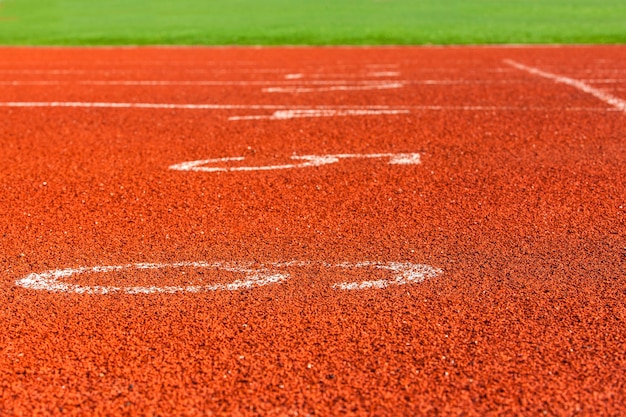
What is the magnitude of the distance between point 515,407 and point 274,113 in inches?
285

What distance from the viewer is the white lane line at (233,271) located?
4980mm

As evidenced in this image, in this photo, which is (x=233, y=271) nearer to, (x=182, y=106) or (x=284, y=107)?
(x=284, y=107)

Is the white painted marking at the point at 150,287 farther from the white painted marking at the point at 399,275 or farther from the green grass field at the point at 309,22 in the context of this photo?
the green grass field at the point at 309,22

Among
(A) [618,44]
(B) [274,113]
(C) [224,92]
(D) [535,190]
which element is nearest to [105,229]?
(D) [535,190]

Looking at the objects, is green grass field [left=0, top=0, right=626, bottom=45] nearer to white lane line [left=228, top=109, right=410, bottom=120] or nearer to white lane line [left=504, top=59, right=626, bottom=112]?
white lane line [left=504, top=59, right=626, bottom=112]

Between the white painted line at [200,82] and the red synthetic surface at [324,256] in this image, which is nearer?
the red synthetic surface at [324,256]

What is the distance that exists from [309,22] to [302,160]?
19979mm

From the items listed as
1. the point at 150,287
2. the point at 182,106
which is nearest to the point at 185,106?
the point at 182,106

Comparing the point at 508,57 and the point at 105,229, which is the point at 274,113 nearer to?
the point at 105,229

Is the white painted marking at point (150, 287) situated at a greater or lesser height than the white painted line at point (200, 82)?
lesser

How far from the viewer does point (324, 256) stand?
5.52 metres

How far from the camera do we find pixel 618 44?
20453 mm

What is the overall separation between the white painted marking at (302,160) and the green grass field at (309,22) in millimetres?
13788

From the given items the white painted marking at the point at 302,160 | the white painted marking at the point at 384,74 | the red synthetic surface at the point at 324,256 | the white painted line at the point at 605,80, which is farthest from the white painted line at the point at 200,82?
the white painted marking at the point at 302,160
